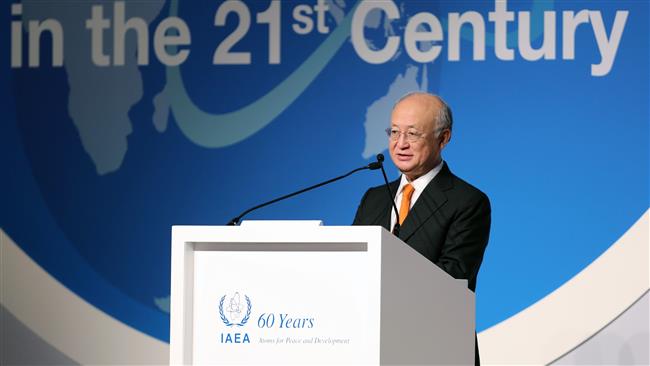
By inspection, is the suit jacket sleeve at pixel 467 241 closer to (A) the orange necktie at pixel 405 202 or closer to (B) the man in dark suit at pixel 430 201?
(B) the man in dark suit at pixel 430 201

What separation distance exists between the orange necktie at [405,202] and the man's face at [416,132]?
6 centimetres

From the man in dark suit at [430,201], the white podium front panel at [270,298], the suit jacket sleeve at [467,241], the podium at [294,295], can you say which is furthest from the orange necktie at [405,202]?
the white podium front panel at [270,298]

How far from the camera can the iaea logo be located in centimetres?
209

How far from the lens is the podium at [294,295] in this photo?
200 cm

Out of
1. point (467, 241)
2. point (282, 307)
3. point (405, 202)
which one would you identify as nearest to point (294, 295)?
point (282, 307)

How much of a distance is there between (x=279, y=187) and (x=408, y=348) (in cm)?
255

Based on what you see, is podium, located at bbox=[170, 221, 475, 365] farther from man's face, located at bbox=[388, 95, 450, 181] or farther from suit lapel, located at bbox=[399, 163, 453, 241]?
man's face, located at bbox=[388, 95, 450, 181]

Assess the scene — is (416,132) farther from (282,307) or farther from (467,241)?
(282,307)

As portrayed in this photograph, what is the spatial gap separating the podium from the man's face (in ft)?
2.82

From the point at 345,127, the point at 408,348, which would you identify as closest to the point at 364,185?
the point at 345,127

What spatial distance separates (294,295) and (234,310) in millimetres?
135

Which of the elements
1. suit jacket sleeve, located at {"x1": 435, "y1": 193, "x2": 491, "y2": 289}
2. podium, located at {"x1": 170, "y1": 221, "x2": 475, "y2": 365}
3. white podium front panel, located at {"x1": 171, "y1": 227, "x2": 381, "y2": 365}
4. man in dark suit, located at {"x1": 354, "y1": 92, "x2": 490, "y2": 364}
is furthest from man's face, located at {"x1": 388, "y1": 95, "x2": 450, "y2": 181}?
white podium front panel, located at {"x1": 171, "y1": 227, "x2": 381, "y2": 365}

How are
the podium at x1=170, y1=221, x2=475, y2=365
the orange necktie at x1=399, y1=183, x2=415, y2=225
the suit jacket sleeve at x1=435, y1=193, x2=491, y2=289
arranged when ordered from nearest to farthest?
the podium at x1=170, y1=221, x2=475, y2=365 < the suit jacket sleeve at x1=435, y1=193, x2=491, y2=289 < the orange necktie at x1=399, y1=183, x2=415, y2=225

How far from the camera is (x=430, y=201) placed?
114 inches
